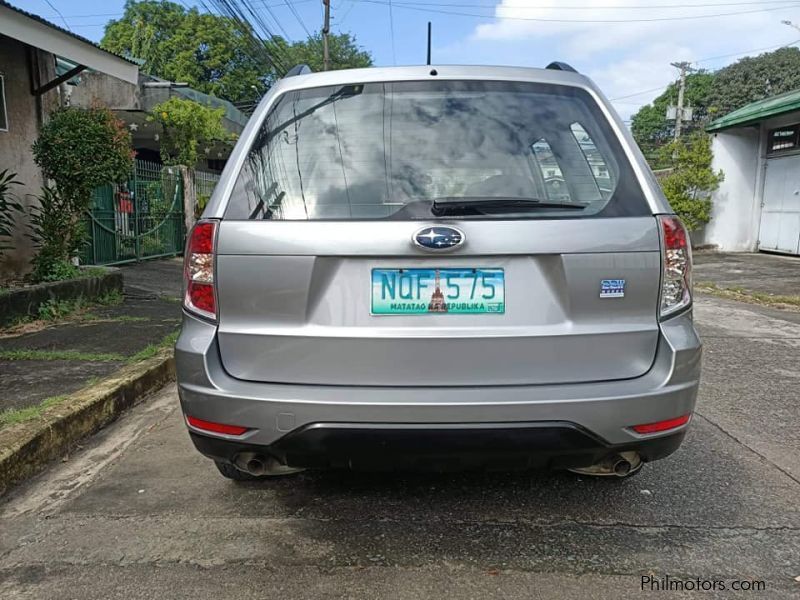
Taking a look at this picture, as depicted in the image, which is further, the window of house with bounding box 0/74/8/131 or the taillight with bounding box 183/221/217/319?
the window of house with bounding box 0/74/8/131

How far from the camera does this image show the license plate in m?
2.14

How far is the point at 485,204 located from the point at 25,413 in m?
2.82

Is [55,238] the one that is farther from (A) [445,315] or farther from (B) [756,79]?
(B) [756,79]

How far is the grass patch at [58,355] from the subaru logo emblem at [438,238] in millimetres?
3558

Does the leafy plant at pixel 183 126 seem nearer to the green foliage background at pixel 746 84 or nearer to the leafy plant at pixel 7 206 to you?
the leafy plant at pixel 7 206

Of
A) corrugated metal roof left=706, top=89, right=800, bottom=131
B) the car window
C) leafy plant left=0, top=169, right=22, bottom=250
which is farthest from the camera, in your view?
corrugated metal roof left=706, top=89, right=800, bottom=131

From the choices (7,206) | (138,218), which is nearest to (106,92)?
(138,218)

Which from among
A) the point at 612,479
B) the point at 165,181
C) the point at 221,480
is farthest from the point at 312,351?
the point at 165,181

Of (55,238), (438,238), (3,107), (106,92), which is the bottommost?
(55,238)

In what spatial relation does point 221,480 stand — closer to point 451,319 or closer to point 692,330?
point 451,319

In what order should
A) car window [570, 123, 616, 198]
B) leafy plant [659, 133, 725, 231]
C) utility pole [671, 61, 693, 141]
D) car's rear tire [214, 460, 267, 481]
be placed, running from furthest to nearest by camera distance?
1. utility pole [671, 61, 693, 141]
2. leafy plant [659, 133, 725, 231]
3. car's rear tire [214, 460, 267, 481]
4. car window [570, 123, 616, 198]

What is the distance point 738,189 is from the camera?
637 inches

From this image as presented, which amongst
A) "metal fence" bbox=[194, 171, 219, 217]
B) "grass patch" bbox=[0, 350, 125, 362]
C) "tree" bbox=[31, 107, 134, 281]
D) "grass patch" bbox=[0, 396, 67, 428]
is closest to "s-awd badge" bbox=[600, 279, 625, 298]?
"grass patch" bbox=[0, 396, 67, 428]

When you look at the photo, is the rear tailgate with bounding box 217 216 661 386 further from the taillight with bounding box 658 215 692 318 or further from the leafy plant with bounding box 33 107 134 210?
the leafy plant with bounding box 33 107 134 210
